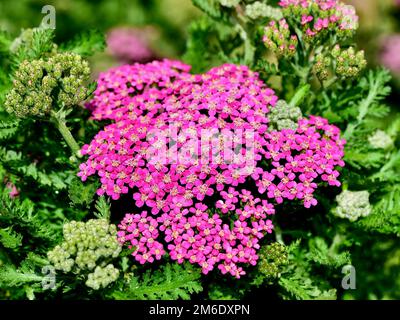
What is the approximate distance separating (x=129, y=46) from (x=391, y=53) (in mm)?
3198

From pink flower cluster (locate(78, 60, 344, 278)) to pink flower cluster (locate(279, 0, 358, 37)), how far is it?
0.52 metres

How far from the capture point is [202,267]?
2740 millimetres

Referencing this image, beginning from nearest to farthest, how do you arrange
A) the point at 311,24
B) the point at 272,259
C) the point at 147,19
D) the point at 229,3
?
the point at 272,259 < the point at 311,24 < the point at 229,3 < the point at 147,19

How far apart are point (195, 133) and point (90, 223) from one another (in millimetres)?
708

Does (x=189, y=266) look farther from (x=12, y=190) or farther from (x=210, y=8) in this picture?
(x=210, y=8)

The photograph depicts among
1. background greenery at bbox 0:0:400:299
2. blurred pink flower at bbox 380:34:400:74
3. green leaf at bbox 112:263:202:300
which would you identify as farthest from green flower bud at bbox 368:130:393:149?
blurred pink flower at bbox 380:34:400:74

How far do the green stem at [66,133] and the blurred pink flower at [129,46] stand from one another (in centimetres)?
336

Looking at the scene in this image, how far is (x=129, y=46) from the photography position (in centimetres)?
622

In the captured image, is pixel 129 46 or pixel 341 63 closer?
pixel 341 63

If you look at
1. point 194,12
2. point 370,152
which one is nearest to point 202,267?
point 370,152

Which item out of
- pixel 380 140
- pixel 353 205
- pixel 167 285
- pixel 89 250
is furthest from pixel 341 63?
pixel 89 250

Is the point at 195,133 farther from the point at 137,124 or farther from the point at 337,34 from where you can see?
the point at 337,34

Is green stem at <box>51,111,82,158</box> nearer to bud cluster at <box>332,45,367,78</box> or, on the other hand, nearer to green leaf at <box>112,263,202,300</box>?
green leaf at <box>112,263,202,300</box>

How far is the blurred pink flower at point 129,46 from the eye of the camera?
6227mm
